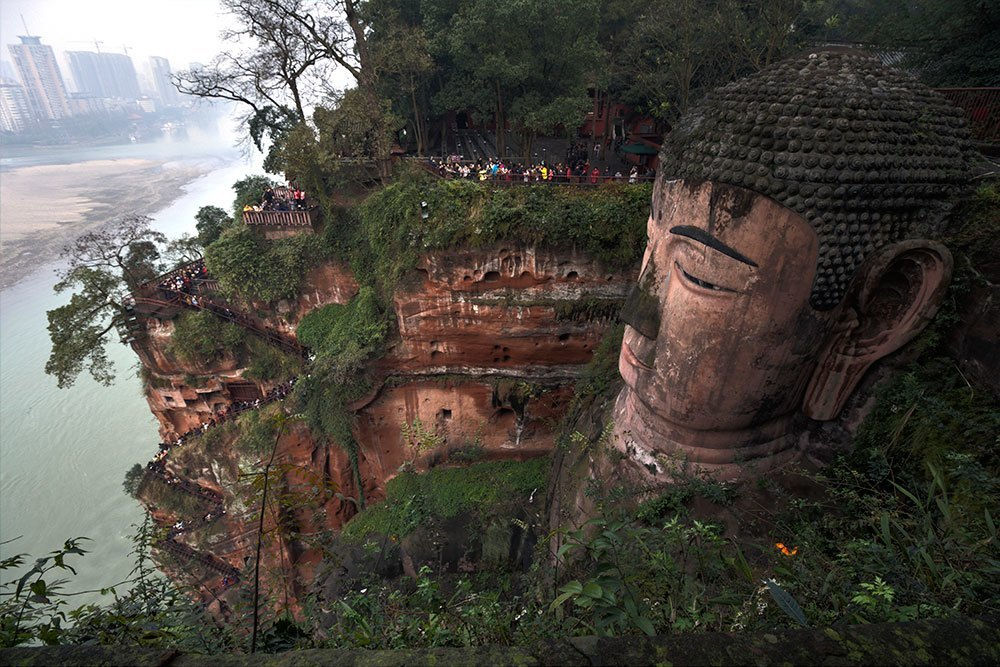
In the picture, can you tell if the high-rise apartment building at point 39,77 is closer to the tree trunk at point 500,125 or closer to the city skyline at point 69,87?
the city skyline at point 69,87

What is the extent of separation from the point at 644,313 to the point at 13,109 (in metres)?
124

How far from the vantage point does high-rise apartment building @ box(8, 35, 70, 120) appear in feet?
300

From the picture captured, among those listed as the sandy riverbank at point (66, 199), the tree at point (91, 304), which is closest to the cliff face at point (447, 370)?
the tree at point (91, 304)

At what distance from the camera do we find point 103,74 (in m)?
118

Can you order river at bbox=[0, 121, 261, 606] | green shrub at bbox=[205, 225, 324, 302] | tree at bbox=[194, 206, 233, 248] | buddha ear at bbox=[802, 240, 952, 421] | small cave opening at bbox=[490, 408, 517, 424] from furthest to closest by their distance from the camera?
river at bbox=[0, 121, 261, 606], tree at bbox=[194, 206, 233, 248], green shrub at bbox=[205, 225, 324, 302], small cave opening at bbox=[490, 408, 517, 424], buddha ear at bbox=[802, 240, 952, 421]

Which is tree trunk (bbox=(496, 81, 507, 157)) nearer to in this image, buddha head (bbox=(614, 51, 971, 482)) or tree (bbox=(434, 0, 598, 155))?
tree (bbox=(434, 0, 598, 155))

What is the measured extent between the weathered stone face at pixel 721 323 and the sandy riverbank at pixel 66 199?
48.0 meters

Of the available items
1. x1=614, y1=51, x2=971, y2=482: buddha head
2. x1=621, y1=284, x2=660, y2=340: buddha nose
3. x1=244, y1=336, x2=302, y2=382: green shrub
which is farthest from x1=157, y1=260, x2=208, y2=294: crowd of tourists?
x1=614, y1=51, x2=971, y2=482: buddha head

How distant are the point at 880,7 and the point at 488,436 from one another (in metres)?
15.8

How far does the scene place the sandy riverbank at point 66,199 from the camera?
4078cm

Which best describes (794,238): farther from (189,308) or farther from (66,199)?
(66,199)

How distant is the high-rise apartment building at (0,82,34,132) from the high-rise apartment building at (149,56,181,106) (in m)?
40.7

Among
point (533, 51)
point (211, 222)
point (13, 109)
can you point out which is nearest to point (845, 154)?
point (533, 51)

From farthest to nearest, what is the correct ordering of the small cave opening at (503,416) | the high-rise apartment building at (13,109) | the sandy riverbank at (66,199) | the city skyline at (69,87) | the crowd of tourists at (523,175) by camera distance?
the city skyline at (69,87), the high-rise apartment building at (13,109), the sandy riverbank at (66,199), the small cave opening at (503,416), the crowd of tourists at (523,175)
